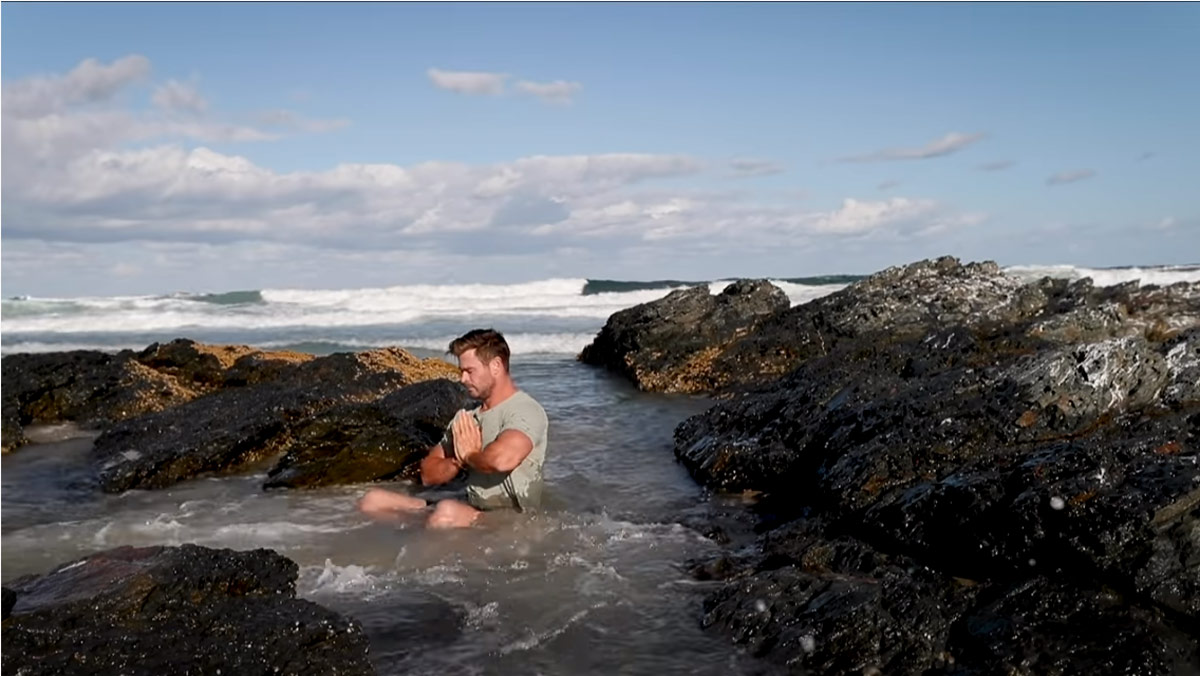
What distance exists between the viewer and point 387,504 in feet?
26.1

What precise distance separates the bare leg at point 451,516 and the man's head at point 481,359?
0.96 meters

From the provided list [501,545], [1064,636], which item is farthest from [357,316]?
[1064,636]

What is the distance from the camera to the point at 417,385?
12320 mm

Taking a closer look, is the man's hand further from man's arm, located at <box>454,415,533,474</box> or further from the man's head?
the man's head

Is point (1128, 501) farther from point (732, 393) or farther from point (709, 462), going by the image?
point (732, 393)

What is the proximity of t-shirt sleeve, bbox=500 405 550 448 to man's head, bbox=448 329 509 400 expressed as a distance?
305 mm

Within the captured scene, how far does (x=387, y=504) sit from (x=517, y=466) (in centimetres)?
128

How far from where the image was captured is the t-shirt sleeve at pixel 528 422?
24.9 feet

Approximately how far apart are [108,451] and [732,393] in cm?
858

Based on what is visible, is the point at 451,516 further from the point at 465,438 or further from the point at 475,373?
the point at 475,373

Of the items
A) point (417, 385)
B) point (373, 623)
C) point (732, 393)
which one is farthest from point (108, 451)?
point (732, 393)

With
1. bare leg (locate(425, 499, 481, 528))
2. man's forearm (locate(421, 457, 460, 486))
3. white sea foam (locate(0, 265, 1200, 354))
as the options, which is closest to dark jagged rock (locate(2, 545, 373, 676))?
bare leg (locate(425, 499, 481, 528))

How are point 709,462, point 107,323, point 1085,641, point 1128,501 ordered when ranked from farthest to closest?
point 107,323, point 709,462, point 1128,501, point 1085,641

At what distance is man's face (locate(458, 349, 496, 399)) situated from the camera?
7512 mm
